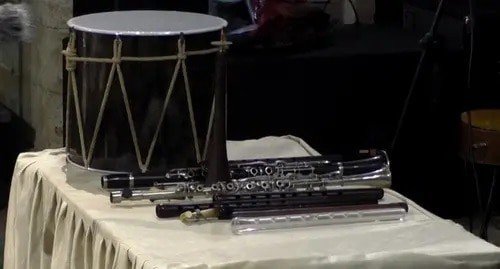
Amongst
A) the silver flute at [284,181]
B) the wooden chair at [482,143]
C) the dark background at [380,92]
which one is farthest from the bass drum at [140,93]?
the wooden chair at [482,143]

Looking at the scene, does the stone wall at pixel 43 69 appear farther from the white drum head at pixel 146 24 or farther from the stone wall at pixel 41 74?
the white drum head at pixel 146 24

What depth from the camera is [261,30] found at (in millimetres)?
3070

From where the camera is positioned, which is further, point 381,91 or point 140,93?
point 381,91

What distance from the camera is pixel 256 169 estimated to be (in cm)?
175

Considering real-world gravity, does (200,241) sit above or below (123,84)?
below

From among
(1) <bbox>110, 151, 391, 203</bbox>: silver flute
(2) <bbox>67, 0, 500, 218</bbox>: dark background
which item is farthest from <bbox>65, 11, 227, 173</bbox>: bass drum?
(2) <bbox>67, 0, 500, 218</bbox>: dark background

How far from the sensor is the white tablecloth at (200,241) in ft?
4.68

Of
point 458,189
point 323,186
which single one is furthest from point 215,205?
point 458,189

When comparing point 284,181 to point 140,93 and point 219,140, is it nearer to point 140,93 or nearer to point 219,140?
point 219,140

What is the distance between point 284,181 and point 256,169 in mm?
63

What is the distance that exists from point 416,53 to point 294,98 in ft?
1.58

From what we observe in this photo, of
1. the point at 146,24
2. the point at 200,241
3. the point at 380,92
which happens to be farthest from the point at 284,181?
the point at 380,92

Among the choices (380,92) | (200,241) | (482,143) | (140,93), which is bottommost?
(482,143)

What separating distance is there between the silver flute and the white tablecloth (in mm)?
32
